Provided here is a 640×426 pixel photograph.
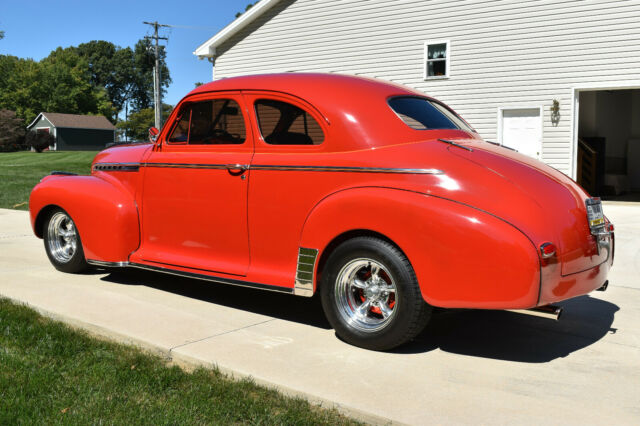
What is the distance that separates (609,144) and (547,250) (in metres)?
18.6

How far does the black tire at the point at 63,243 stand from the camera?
20.4 ft

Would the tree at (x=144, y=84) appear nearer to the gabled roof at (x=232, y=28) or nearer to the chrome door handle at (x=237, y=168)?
the gabled roof at (x=232, y=28)

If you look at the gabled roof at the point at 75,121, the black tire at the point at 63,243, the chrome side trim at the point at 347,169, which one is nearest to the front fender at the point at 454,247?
the chrome side trim at the point at 347,169

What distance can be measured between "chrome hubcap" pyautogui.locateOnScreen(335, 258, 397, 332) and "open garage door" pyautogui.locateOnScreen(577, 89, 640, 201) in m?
14.0

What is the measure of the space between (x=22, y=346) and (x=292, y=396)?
6.36ft

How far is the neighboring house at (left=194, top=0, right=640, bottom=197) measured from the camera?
14.9 metres

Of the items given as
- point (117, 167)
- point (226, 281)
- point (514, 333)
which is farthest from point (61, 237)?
point (514, 333)

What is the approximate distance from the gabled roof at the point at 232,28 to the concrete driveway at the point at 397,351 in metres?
14.9

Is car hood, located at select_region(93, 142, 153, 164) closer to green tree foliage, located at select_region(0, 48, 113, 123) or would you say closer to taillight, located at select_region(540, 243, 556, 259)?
taillight, located at select_region(540, 243, 556, 259)

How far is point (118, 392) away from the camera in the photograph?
343cm

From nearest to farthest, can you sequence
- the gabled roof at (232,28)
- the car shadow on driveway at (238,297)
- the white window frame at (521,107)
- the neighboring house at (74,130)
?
the car shadow on driveway at (238,297)
the white window frame at (521,107)
the gabled roof at (232,28)
the neighboring house at (74,130)

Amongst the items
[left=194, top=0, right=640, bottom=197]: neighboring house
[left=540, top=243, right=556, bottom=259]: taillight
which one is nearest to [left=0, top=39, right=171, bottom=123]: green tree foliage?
[left=194, top=0, right=640, bottom=197]: neighboring house

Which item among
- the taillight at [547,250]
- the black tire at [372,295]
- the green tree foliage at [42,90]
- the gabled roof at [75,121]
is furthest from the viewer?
the green tree foliage at [42,90]

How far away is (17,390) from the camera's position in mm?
3408
